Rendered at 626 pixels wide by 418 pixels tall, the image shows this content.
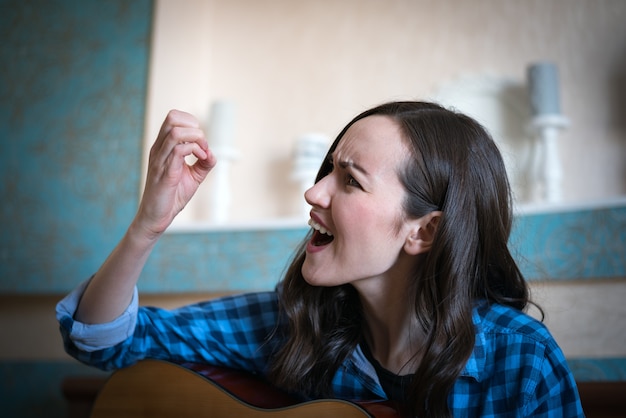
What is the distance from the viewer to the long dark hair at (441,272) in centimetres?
84

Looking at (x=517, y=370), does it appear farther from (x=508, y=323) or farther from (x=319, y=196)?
(x=319, y=196)

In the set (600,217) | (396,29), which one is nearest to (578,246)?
(600,217)

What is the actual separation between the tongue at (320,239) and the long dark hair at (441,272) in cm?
8

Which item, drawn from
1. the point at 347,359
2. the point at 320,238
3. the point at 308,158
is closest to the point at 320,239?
the point at 320,238

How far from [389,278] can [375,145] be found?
214 millimetres

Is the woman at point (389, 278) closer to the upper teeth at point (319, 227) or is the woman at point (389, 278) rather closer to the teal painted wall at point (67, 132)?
the upper teeth at point (319, 227)

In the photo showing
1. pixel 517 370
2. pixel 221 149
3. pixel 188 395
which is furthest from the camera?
pixel 221 149

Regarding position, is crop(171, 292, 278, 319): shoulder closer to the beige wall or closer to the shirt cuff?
the shirt cuff

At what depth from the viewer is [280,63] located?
235cm

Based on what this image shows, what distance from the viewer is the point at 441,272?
0.88 meters

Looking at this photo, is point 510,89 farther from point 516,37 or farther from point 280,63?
point 280,63

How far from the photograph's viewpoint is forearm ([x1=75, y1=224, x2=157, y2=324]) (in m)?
0.93

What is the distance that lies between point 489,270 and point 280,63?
160cm

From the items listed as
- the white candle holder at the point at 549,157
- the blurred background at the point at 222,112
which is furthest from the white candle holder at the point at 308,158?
the white candle holder at the point at 549,157
